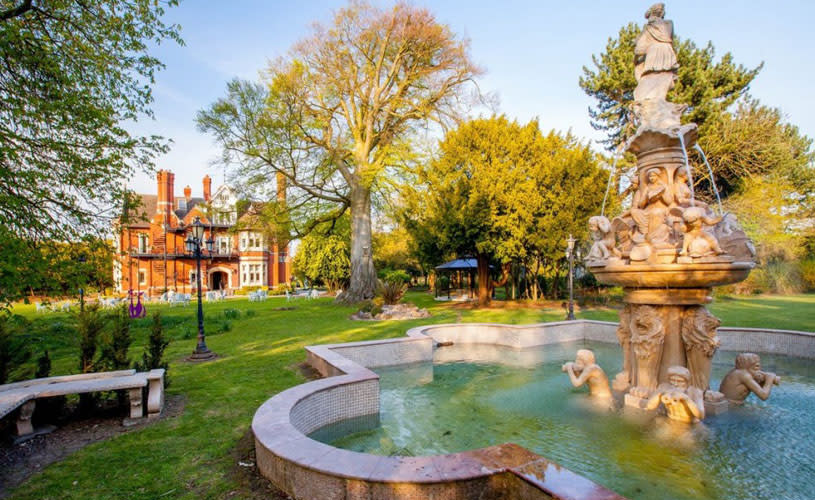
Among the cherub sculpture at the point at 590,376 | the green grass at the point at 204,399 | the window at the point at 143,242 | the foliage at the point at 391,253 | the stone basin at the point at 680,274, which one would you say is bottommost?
the green grass at the point at 204,399

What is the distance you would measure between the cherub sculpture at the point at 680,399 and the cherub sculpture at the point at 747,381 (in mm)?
828

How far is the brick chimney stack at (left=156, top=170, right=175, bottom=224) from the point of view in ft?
131

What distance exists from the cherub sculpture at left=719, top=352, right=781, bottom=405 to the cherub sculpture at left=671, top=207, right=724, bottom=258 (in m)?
1.78

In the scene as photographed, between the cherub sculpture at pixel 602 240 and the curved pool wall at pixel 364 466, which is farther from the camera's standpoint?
the cherub sculpture at pixel 602 240

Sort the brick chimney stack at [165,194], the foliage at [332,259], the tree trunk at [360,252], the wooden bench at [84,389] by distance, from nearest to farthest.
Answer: the wooden bench at [84,389] → the tree trunk at [360,252] → the foliage at [332,259] → the brick chimney stack at [165,194]

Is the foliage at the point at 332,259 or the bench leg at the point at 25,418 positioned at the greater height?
the foliage at the point at 332,259

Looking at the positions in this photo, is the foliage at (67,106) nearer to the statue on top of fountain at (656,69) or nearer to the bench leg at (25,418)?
the bench leg at (25,418)

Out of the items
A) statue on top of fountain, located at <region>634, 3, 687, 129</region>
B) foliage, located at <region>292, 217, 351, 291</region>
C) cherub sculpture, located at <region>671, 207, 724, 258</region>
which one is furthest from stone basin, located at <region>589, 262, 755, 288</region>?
foliage, located at <region>292, 217, 351, 291</region>

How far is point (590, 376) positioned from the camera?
6.28 m

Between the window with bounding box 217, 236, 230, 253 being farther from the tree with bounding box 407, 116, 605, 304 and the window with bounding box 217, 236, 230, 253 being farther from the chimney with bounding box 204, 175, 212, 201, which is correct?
the tree with bounding box 407, 116, 605, 304

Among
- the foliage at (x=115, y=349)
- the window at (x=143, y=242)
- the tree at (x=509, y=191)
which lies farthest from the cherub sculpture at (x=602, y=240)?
the window at (x=143, y=242)

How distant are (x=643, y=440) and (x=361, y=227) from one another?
19.7m

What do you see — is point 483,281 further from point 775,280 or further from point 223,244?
point 223,244

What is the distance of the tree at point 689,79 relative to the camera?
2295cm
